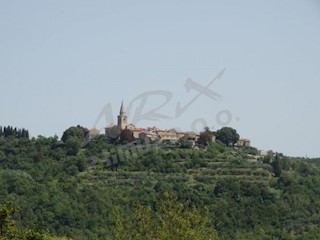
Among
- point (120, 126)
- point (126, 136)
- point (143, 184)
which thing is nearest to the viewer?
point (143, 184)

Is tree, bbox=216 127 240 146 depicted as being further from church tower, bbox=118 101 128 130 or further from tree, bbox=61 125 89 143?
tree, bbox=61 125 89 143

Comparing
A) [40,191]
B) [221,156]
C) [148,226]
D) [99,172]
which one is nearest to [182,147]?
[221,156]

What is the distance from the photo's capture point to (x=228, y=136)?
307 ft

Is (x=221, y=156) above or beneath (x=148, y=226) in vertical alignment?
above

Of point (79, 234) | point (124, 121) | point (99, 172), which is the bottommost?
point (79, 234)

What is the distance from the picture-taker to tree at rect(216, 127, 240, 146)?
9331 centimetres

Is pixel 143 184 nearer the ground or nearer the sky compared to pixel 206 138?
nearer the ground

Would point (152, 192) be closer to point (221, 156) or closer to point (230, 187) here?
point (230, 187)

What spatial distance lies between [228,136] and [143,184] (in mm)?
21882

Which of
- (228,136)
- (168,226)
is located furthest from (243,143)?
(168,226)

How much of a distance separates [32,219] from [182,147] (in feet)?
95.9

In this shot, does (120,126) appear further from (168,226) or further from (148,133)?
(168,226)

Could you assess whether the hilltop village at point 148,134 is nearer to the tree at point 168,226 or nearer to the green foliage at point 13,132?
the green foliage at point 13,132

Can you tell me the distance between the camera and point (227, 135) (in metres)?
93.4
